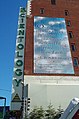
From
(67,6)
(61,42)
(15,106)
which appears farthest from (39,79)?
(67,6)

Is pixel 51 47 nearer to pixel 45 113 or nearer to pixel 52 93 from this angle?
pixel 52 93

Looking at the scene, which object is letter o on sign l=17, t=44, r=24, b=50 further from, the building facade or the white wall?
the white wall

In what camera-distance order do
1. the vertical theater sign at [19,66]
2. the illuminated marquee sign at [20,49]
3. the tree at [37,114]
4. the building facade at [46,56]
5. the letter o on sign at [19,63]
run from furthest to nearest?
the letter o on sign at [19,63] < the illuminated marquee sign at [20,49] < the vertical theater sign at [19,66] < the building facade at [46,56] < the tree at [37,114]

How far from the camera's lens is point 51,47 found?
104 feet

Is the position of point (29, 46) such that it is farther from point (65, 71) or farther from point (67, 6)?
point (67, 6)

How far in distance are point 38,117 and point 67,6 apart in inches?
815

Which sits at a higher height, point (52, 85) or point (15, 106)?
point (52, 85)

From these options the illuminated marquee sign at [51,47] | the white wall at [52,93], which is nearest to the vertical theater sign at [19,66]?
the illuminated marquee sign at [51,47]

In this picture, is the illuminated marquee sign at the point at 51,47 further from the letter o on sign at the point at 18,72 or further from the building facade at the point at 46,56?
the letter o on sign at the point at 18,72

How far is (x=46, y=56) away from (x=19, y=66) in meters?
3.75

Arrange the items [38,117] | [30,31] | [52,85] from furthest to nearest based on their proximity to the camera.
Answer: [30,31], [52,85], [38,117]

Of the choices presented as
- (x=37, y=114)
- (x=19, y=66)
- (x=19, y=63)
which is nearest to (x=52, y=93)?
(x=37, y=114)

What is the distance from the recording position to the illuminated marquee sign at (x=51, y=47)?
29.7 m

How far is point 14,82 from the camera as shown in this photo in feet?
98.6
